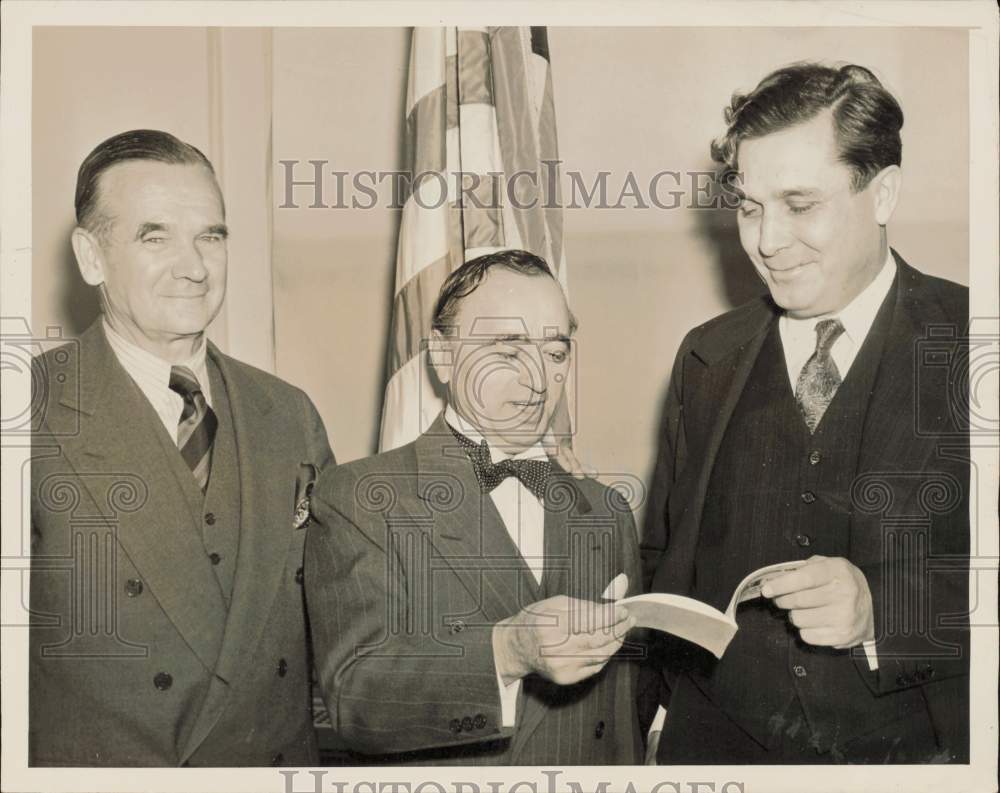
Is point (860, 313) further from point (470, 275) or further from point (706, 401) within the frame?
point (470, 275)

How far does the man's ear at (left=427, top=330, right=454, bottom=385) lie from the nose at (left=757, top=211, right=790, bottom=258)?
816 millimetres

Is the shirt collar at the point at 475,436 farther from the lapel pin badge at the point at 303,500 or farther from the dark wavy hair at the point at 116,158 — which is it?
the dark wavy hair at the point at 116,158

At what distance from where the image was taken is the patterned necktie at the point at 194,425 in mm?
2885

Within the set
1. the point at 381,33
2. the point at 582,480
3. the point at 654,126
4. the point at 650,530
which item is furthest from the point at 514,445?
the point at 381,33

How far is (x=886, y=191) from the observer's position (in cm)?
295

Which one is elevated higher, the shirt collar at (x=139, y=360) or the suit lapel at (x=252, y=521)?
the shirt collar at (x=139, y=360)

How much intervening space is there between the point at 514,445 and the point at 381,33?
3.63ft

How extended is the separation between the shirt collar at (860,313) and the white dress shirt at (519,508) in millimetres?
726

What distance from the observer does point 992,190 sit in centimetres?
303

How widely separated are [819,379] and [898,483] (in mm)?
325

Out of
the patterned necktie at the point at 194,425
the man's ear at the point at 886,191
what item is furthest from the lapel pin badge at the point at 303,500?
the man's ear at the point at 886,191

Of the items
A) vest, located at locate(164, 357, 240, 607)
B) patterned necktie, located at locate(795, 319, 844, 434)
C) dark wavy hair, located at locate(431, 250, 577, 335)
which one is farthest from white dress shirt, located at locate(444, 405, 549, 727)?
patterned necktie, located at locate(795, 319, 844, 434)

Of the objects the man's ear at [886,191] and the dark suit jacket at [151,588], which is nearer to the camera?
the dark suit jacket at [151,588]

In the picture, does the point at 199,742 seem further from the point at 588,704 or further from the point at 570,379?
the point at 570,379
